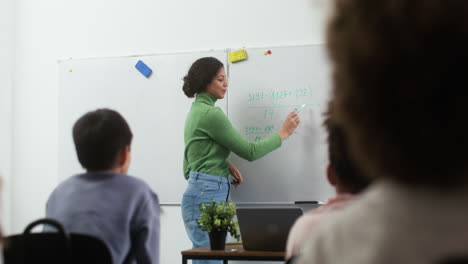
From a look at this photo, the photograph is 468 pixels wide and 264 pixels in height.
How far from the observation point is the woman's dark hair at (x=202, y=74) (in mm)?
3412

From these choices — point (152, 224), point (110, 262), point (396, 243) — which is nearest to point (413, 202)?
point (396, 243)

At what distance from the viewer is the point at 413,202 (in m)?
0.51

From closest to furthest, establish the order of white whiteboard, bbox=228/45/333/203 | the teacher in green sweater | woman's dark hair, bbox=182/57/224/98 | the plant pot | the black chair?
the black chair, the plant pot, the teacher in green sweater, woman's dark hair, bbox=182/57/224/98, white whiteboard, bbox=228/45/333/203

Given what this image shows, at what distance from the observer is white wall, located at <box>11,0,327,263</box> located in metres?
3.80

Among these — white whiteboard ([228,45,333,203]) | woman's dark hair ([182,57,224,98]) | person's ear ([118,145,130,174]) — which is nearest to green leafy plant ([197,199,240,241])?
person's ear ([118,145,130,174])

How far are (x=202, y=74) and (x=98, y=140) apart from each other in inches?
70.4

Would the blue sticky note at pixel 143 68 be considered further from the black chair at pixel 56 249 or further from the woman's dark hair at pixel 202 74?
the black chair at pixel 56 249

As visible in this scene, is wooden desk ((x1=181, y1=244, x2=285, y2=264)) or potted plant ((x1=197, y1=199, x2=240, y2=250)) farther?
potted plant ((x1=197, y1=199, x2=240, y2=250))

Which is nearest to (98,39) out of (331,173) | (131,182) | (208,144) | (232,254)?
(208,144)

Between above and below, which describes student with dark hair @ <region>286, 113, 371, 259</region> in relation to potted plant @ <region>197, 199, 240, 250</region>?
above

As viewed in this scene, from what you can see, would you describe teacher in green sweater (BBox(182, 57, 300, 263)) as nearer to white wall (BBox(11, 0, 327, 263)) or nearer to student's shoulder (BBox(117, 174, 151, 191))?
white wall (BBox(11, 0, 327, 263))

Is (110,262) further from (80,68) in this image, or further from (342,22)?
(80,68)

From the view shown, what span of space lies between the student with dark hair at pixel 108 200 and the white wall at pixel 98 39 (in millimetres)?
2213

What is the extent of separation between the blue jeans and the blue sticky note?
1.00 metres
